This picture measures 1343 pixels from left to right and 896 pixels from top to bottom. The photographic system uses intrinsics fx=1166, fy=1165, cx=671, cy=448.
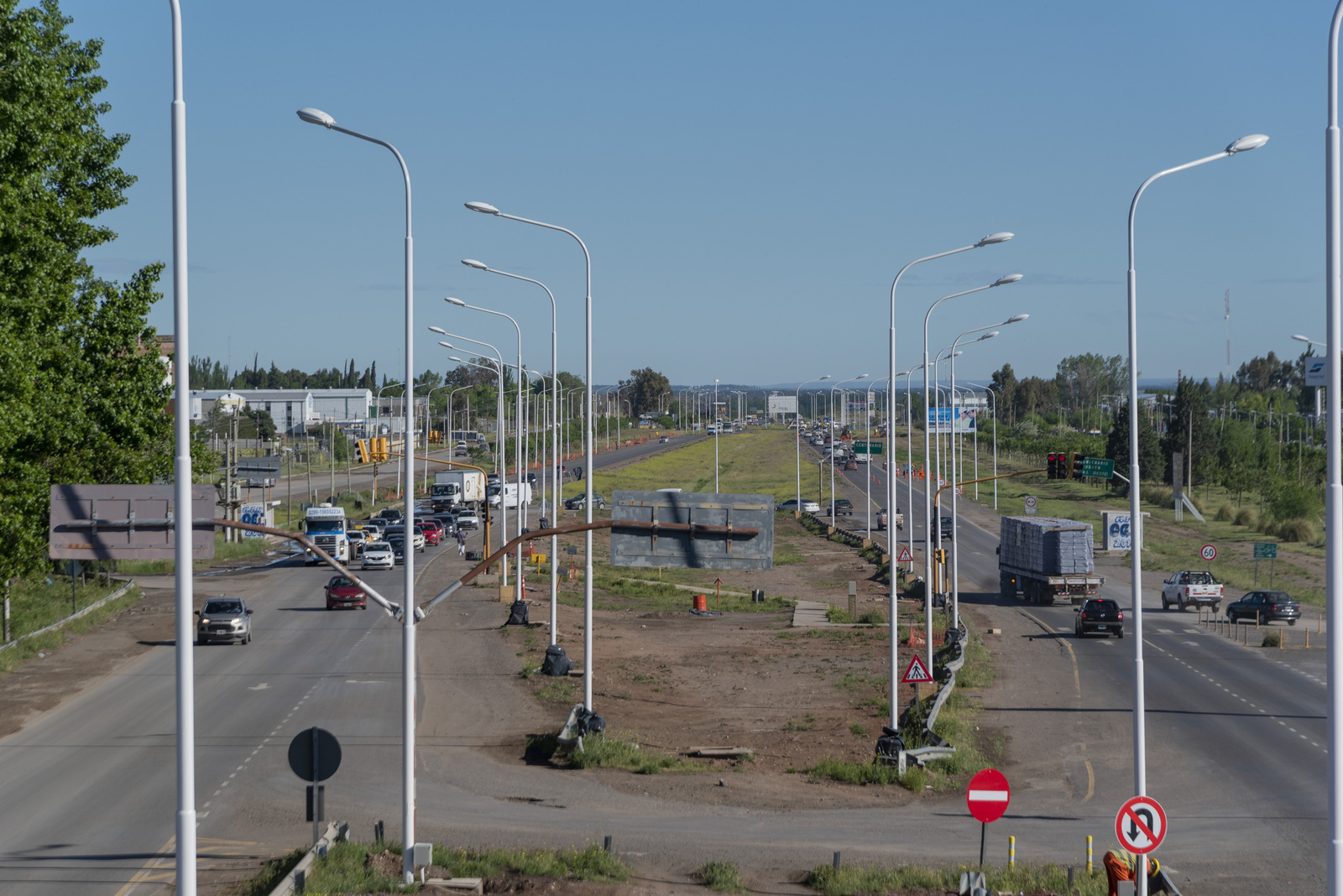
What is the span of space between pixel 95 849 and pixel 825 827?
12088 mm

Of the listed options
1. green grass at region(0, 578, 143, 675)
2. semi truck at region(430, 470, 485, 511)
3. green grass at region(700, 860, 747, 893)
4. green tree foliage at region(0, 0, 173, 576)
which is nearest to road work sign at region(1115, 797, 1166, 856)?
green grass at region(700, 860, 747, 893)

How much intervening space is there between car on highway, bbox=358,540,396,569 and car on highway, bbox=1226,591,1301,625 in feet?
132

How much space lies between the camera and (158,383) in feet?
125

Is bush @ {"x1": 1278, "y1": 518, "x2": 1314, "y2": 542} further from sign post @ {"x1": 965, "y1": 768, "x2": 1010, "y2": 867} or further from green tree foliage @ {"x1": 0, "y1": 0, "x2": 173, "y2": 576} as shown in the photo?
sign post @ {"x1": 965, "y1": 768, "x2": 1010, "y2": 867}

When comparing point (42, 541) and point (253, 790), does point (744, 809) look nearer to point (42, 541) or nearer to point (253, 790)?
point (253, 790)

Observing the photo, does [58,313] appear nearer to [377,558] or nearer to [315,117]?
[315,117]

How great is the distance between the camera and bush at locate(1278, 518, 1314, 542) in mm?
82625

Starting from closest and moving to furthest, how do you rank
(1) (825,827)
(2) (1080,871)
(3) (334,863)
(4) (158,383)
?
(3) (334,863), (2) (1080,871), (1) (825,827), (4) (158,383)

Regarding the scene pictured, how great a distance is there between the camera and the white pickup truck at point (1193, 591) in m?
53.4

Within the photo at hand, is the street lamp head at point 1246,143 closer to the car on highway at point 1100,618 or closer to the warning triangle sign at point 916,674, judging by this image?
the warning triangle sign at point 916,674


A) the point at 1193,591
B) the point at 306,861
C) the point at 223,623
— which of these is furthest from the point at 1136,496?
the point at 1193,591

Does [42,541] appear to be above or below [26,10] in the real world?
below

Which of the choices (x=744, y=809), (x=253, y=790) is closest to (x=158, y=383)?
(x=253, y=790)

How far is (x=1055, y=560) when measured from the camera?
54500 millimetres
